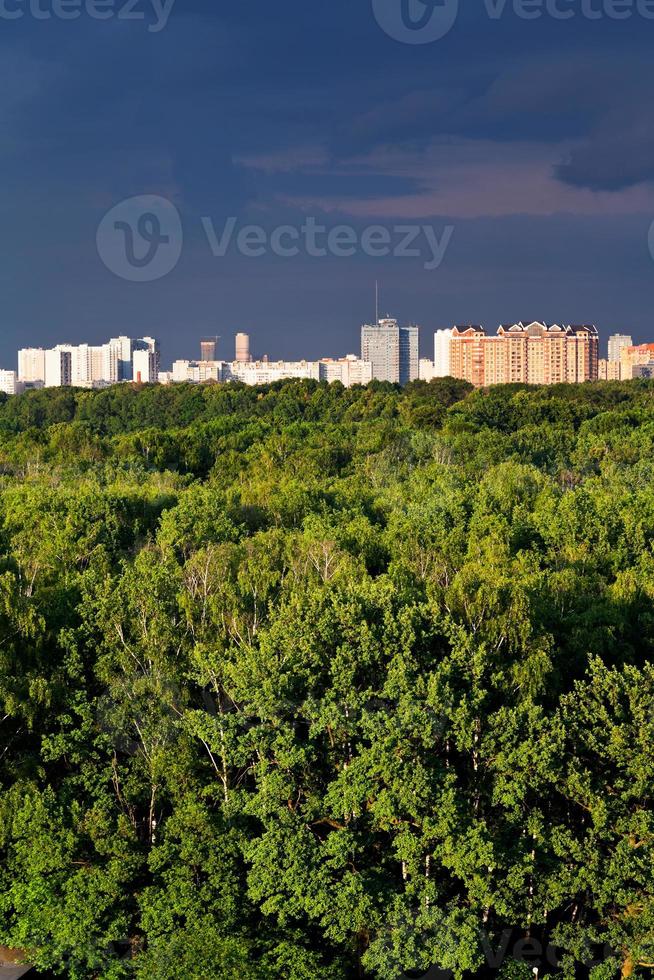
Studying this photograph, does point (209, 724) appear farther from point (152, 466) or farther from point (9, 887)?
point (152, 466)

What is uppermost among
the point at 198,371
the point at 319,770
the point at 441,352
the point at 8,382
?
the point at 441,352

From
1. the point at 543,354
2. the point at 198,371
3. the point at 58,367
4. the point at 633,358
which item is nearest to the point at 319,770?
the point at 543,354

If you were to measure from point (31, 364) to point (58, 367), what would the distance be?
7.88m

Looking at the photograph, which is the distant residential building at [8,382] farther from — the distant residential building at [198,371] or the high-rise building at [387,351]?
the high-rise building at [387,351]

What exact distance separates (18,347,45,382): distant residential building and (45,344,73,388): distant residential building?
3.76 m

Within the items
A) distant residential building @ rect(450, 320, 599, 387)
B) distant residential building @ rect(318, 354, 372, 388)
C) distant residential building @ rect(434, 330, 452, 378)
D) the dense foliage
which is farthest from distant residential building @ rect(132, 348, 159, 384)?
the dense foliage

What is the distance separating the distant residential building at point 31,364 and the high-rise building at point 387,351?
45.6 metres

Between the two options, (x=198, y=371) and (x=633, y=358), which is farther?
(x=198, y=371)

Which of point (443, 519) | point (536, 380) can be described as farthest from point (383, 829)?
point (536, 380)

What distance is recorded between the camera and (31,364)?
148625 mm

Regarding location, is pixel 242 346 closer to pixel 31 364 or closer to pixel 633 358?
pixel 31 364

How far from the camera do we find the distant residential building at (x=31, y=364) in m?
148

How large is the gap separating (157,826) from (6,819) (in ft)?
5.40

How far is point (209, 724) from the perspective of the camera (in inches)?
440
